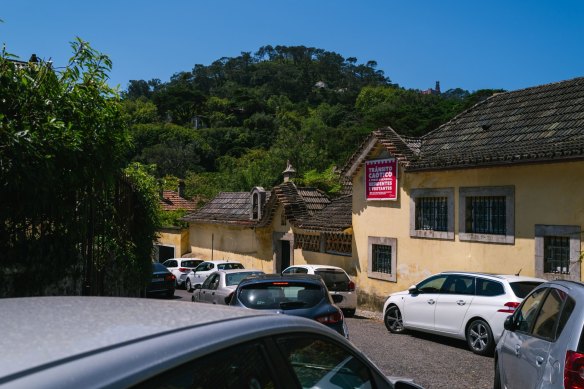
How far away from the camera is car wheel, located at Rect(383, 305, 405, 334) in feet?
47.5

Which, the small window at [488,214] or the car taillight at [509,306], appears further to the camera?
the small window at [488,214]

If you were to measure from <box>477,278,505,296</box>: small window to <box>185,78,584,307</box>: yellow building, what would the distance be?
10.4 ft

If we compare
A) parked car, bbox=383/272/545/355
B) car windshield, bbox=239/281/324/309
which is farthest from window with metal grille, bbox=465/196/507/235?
car windshield, bbox=239/281/324/309

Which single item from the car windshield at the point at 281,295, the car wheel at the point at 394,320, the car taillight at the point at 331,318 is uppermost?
the car windshield at the point at 281,295

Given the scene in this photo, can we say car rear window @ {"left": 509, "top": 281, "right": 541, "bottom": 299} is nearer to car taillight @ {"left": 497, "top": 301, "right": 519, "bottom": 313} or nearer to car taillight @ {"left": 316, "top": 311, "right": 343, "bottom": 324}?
car taillight @ {"left": 497, "top": 301, "right": 519, "bottom": 313}

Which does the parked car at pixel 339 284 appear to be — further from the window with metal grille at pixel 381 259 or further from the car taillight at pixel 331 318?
the car taillight at pixel 331 318

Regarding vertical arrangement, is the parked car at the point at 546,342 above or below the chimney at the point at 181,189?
below

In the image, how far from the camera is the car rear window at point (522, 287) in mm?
11617

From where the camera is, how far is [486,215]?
55.0ft

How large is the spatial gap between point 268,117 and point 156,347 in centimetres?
9510

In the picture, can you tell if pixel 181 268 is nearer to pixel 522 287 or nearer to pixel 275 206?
pixel 275 206

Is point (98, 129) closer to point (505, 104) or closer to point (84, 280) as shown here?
point (84, 280)

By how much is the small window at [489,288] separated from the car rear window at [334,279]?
6.66 metres

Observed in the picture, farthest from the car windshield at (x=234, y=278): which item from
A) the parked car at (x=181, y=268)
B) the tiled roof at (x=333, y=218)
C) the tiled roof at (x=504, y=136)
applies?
the parked car at (x=181, y=268)
